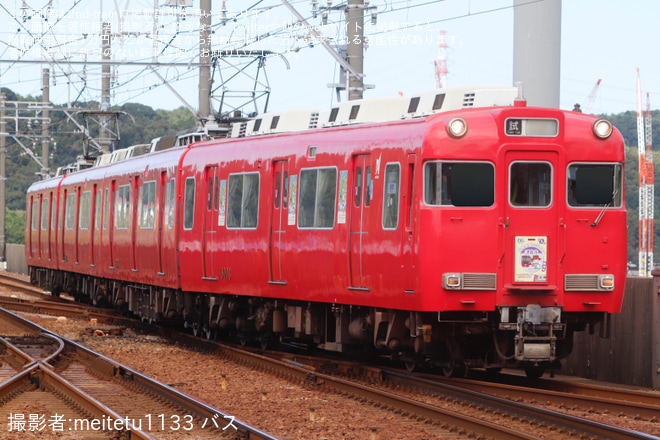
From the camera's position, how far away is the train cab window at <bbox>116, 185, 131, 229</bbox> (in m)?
24.1

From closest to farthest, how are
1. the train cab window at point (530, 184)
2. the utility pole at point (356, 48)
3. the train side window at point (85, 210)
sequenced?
the train cab window at point (530, 184) → the utility pole at point (356, 48) → the train side window at point (85, 210)

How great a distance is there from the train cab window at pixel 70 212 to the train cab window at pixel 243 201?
12.0 meters

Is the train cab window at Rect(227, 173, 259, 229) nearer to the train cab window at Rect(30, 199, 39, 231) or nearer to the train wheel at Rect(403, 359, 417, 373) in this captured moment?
the train wheel at Rect(403, 359, 417, 373)

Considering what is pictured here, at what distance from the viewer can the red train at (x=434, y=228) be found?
13.4 metres

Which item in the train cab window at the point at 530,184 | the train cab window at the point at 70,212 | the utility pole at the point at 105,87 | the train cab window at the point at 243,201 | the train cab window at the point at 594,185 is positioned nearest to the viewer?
the train cab window at the point at 530,184

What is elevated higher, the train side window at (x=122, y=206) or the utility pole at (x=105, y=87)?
the utility pole at (x=105, y=87)

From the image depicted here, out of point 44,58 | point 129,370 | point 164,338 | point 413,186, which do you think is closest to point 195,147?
point 164,338

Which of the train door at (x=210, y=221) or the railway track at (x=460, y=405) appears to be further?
the train door at (x=210, y=221)

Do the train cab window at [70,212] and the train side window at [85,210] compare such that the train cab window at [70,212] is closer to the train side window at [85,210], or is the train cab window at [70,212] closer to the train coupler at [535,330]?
the train side window at [85,210]

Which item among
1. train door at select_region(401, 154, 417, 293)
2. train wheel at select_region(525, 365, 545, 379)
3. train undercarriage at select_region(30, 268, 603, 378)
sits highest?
train door at select_region(401, 154, 417, 293)

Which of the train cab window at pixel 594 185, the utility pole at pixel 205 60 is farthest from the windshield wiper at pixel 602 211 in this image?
the utility pole at pixel 205 60

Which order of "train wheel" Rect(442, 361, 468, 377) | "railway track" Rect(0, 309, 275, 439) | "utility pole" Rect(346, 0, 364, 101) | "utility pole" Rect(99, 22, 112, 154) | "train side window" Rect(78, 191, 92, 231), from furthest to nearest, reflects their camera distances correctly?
1. "utility pole" Rect(99, 22, 112, 154)
2. "train side window" Rect(78, 191, 92, 231)
3. "utility pole" Rect(346, 0, 364, 101)
4. "train wheel" Rect(442, 361, 468, 377)
5. "railway track" Rect(0, 309, 275, 439)

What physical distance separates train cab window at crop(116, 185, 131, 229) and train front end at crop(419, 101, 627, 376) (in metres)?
11.3

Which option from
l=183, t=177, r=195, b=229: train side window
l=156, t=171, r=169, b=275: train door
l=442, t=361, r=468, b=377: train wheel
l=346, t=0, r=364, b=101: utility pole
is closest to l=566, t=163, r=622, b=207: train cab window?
l=442, t=361, r=468, b=377: train wheel
